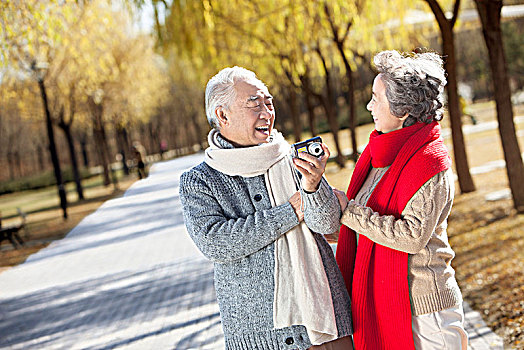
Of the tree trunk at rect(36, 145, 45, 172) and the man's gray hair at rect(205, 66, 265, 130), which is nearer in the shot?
the man's gray hair at rect(205, 66, 265, 130)

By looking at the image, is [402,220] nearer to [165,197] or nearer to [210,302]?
[210,302]

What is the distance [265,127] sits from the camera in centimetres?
283

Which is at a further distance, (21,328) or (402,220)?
(21,328)

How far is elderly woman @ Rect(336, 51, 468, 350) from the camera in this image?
2787 mm

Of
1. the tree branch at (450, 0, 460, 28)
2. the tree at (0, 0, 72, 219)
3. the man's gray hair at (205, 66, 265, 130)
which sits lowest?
the man's gray hair at (205, 66, 265, 130)

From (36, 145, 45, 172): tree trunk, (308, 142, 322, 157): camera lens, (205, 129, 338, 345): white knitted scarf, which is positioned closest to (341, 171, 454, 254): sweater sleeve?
(205, 129, 338, 345): white knitted scarf

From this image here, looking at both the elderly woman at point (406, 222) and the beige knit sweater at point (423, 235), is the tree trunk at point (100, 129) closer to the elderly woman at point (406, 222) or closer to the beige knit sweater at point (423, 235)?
the elderly woman at point (406, 222)

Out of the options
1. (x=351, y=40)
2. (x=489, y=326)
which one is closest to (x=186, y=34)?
(x=489, y=326)

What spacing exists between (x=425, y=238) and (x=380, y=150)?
1.43 ft

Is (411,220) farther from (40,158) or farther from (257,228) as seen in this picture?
(40,158)

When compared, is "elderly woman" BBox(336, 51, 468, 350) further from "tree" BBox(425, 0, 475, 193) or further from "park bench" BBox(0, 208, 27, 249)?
"park bench" BBox(0, 208, 27, 249)

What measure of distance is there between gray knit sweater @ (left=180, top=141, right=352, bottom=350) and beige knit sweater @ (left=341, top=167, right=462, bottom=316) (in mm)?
148

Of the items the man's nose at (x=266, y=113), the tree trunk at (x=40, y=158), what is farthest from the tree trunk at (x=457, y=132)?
the tree trunk at (x=40, y=158)

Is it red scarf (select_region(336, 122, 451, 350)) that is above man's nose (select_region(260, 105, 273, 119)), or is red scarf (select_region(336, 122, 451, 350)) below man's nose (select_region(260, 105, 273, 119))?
below
